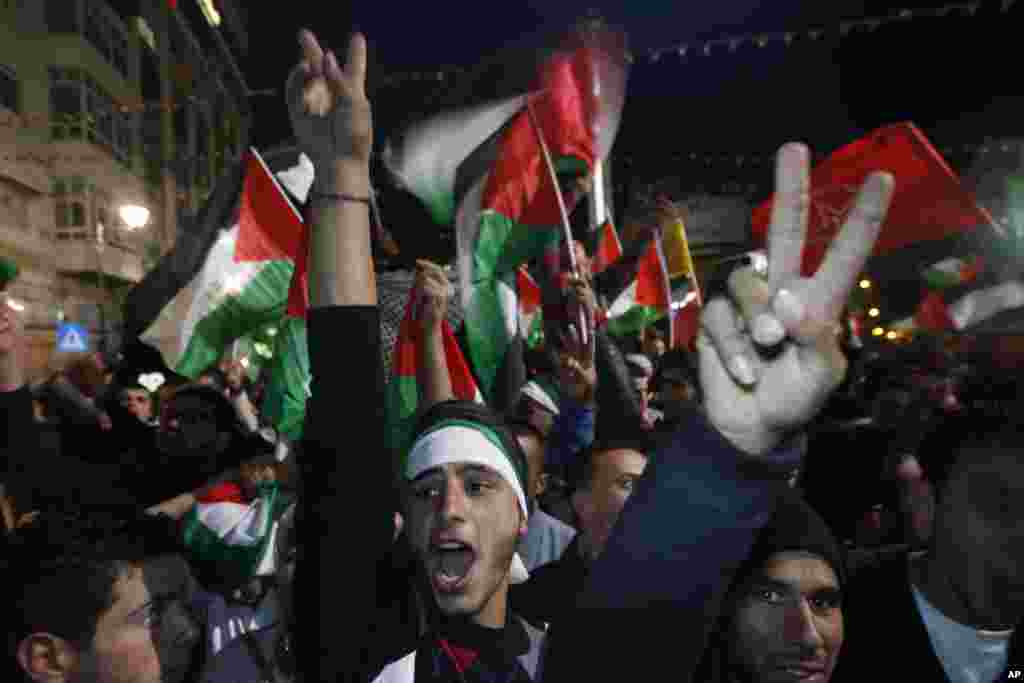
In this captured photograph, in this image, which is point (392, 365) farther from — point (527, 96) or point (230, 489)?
point (527, 96)

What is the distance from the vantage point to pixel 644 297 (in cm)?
782

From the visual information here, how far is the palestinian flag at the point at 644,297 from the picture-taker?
7.75m

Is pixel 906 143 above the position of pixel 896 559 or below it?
above

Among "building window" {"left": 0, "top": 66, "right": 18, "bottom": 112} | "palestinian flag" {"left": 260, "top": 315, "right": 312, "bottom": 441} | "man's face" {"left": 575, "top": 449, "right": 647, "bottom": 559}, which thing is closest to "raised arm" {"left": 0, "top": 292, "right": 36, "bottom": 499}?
"palestinian flag" {"left": 260, "top": 315, "right": 312, "bottom": 441}

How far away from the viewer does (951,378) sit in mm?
7422

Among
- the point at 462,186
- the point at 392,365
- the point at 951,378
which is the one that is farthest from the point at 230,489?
the point at 951,378

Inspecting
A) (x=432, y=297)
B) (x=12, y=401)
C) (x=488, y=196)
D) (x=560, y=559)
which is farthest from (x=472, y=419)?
(x=488, y=196)

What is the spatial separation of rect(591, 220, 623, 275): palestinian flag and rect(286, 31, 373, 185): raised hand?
5697 millimetres

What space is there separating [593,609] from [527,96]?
14.1ft

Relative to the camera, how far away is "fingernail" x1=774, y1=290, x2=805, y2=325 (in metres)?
1.18

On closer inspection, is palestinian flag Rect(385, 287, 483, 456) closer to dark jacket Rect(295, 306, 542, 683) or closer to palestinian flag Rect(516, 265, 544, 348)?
dark jacket Rect(295, 306, 542, 683)

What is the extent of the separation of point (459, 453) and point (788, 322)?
44.1 inches

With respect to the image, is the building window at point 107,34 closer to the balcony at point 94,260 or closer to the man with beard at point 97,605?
the balcony at point 94,260

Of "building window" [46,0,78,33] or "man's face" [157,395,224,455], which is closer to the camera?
"man's face" [157,395,224,455]
